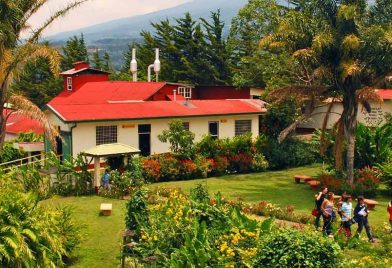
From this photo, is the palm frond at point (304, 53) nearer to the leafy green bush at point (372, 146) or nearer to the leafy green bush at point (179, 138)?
the leafy green bush at point (372, 146)

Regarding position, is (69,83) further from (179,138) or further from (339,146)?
(339,146)

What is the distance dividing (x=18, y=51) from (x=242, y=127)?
17136 mm

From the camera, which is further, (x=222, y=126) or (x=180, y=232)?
(x=222, y=126)

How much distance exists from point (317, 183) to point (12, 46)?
1381cm

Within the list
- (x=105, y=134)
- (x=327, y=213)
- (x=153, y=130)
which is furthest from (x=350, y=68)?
(x=105, y=134)

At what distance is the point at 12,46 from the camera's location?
18750mm

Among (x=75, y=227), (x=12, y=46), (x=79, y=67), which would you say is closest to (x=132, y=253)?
(x=75, y=227)

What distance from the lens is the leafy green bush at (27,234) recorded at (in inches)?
449

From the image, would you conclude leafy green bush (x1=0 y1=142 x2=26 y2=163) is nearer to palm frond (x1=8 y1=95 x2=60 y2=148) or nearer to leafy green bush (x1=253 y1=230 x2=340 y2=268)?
palm frond (x1=8 y1=95 x2=60 y2=148)

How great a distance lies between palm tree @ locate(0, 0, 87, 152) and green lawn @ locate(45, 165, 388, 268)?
3.24 meters

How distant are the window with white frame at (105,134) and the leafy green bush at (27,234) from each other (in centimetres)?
1395

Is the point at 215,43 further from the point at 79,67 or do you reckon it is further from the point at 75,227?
the point at 75,227

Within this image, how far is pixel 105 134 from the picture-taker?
28.0 metres

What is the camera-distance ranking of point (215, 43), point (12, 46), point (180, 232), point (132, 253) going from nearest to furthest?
point (180, 232) < point (132, 253) < point (12, 46) < point (215, 43)
